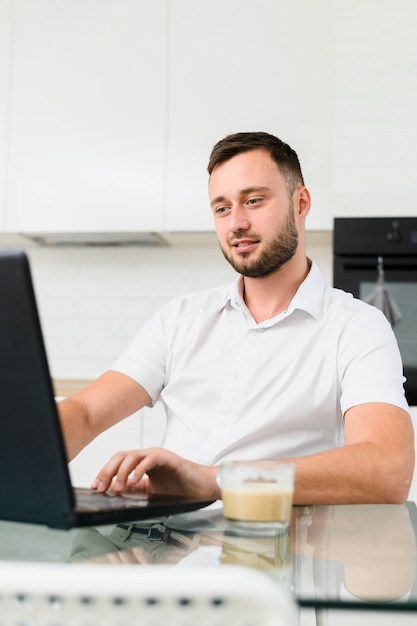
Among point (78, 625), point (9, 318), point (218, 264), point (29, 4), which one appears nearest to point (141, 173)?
point (218, 264)

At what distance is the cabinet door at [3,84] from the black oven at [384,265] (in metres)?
1.36

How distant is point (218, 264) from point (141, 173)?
535 mm

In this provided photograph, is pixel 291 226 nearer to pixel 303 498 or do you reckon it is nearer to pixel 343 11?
pixel 303 498

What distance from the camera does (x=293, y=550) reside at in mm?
811

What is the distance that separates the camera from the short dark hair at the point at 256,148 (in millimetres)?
1720

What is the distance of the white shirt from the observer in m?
1.50

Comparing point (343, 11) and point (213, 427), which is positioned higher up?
point (343, 11)

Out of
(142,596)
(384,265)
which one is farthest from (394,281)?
(142,596)

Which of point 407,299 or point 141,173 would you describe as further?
point 141,173

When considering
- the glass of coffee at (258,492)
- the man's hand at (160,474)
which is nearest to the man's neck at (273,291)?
the man's hand at (160,474)

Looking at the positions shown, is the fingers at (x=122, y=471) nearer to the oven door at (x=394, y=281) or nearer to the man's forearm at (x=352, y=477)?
the man's forearm at (x=352, y=477)

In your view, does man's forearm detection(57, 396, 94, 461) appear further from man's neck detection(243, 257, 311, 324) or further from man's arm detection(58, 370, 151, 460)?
man's neck detection(243, 257, 311, 324)

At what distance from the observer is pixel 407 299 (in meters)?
2.82

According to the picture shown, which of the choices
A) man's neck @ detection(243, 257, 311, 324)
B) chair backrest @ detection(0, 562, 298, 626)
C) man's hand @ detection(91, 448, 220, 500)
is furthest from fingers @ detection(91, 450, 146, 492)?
man's neck @ detection(243, 257, 311, 324)
